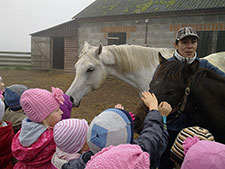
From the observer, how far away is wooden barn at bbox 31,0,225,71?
742 centimetres

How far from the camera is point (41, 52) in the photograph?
1332cm

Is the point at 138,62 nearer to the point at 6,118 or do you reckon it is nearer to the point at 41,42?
the point at 6,118

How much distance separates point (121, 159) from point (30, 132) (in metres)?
0.88

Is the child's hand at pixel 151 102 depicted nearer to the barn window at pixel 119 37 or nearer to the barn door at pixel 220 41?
the barn door at pixel 220 41

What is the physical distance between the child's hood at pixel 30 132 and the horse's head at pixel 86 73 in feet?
4.99

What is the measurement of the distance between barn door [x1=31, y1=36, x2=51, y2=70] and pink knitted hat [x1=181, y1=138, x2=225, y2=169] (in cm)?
1351

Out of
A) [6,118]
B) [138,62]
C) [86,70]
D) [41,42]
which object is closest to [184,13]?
[138,62]

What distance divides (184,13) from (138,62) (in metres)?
6.23

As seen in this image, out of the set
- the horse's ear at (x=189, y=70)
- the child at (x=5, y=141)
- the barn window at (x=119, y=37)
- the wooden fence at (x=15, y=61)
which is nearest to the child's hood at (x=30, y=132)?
the child at (x=5, y=141)

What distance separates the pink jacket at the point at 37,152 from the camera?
51.9 inches

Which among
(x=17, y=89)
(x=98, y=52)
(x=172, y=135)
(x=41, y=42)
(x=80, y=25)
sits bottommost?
(x=172, y=135)

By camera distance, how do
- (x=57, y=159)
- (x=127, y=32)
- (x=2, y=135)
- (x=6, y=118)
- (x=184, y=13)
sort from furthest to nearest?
(x=127, y=32), (x=184, y=13), (x=6, y=118), (x=2, y=135), (x=57, y=159)

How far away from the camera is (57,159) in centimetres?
122

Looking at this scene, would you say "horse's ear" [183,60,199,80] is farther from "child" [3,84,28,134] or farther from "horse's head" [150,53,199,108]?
"child" [3,84,28,134]
